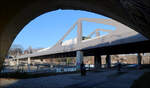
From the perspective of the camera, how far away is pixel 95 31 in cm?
5909

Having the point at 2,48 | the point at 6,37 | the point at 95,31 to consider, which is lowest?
the point at 2,48

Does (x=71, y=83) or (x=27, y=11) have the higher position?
(x=27, y=11)

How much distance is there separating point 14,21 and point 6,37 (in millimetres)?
606

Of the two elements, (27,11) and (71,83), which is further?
(71,83)

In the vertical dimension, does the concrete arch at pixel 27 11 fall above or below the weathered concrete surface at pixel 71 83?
above

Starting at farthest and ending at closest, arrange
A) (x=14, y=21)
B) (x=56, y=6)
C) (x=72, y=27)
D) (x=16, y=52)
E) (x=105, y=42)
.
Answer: (x=16, y=52)
(x=72, y=27)
(x=105, y=42)
(x=56, y=6)
(x=14, y=21)

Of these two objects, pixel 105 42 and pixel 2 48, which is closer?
pixel 2 48

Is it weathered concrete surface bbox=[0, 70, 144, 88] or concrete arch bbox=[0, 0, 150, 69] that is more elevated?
concrete arch bbox=[0, 0, 150, 69]

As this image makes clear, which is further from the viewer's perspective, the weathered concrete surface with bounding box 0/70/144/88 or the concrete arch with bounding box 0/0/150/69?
the weathered concrete surface with bounding box 0/70/144/88

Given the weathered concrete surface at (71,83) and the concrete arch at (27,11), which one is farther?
the weathered concrete surface at (71,83)

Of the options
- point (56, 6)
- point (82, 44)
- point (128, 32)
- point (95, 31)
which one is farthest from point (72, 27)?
point (56, 6)

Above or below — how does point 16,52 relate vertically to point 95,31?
below

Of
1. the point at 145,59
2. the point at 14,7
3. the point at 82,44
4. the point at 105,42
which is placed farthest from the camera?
the point at 145,59

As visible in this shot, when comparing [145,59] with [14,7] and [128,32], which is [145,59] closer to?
[128,32]
